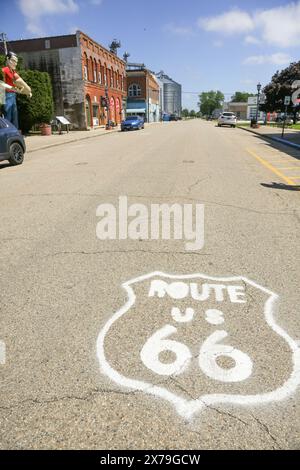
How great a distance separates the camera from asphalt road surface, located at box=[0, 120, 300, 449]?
2002mm

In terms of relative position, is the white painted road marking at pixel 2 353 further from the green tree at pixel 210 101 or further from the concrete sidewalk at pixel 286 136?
the green tree at pixel 210 101

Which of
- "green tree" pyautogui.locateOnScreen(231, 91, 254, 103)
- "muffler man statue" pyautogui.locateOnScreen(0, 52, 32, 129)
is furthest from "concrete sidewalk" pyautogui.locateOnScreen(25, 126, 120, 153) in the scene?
"green tree" pyautogui.locateOnScreen(231, 91, 254, 103)

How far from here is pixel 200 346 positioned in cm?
263

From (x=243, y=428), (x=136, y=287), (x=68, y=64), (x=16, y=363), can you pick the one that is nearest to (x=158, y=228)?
(x=136, y=287)

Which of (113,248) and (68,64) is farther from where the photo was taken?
(68,64)

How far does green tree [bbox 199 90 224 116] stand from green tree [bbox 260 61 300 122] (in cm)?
11042

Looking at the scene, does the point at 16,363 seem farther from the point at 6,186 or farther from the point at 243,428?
the point at 6,186

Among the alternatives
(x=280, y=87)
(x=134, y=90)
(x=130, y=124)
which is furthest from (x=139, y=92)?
(x=130, y=124)

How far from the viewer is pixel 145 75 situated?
7562 centimetres

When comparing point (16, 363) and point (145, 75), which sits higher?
point (145, 75)

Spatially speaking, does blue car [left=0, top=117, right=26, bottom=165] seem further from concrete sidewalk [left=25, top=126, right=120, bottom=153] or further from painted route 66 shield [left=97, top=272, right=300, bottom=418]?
painted route 66 shield [left=97, top=272, right=300, bottom=418]

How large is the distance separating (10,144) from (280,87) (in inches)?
2252

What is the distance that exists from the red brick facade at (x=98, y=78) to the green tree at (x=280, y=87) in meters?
25.8

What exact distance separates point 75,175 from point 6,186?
6.12 feet
